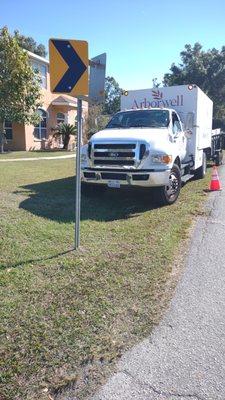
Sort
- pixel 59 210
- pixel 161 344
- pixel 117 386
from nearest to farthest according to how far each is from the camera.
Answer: pixel 117 386 → pixel 161 344 → pixel 59 210

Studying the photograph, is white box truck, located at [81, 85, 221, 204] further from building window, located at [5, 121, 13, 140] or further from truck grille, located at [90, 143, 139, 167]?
building window, located at [5, 121, 13, 140]

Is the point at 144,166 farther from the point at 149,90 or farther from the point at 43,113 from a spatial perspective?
the point at 43,113

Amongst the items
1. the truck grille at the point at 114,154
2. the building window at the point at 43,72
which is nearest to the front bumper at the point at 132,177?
the truck grille at the point at 114,154

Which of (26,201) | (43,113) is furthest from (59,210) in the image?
(43,113)

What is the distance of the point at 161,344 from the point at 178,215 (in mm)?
4746

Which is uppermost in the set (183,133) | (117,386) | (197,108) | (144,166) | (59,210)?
(197,108)

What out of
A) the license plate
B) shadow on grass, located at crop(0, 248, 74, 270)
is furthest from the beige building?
shadow on grass, located at crop(0, 248, 74, 270)

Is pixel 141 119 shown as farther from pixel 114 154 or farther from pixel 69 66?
pixel 69 66

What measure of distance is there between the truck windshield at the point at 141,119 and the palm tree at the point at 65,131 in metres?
19.8

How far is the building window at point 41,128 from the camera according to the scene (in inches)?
1150

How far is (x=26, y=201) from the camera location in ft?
27.2

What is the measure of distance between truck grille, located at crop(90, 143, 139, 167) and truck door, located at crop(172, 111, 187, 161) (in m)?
1.76

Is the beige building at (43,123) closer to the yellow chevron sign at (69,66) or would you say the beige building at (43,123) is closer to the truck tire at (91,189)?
the truck tire at (91,189)

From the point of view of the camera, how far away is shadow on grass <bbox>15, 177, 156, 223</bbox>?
7.63m
